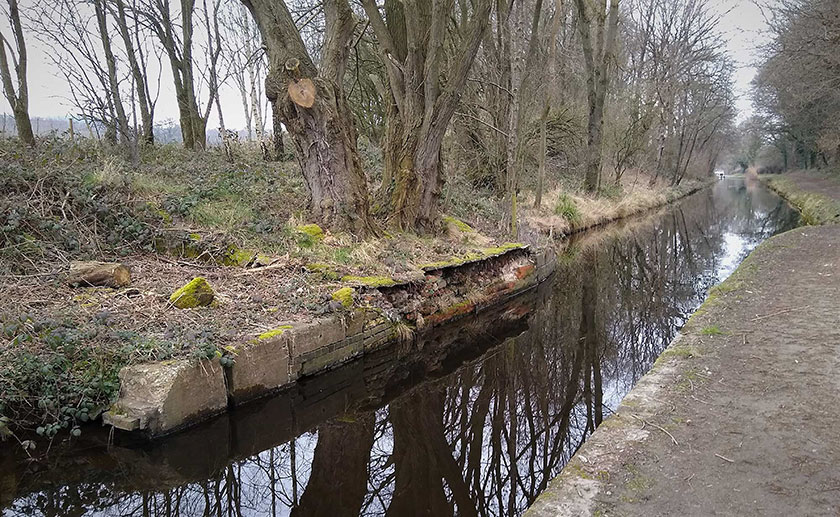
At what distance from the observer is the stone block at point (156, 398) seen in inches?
152

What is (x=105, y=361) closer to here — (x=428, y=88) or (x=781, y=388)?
(x=781, y=388)

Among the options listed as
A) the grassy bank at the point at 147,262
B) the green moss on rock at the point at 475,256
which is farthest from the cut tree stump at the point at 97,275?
the green moss on rock at the point at 475,256

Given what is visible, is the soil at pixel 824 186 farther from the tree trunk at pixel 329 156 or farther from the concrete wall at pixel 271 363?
the tree trunk at pixel 329 156

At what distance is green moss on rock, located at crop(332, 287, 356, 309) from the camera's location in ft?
18.4

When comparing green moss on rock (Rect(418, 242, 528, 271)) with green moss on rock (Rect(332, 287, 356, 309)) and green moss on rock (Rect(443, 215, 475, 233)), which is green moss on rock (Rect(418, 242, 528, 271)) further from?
green moss on rock (Rect(332, 287, 356, 309))

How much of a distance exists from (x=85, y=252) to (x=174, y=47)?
9188 mm

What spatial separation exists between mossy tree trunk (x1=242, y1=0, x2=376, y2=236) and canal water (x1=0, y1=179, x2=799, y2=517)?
87.0 inches

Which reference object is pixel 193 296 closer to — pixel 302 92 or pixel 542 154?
pixel 302 92

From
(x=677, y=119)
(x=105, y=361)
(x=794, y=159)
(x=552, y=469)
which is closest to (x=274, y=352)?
(x=105, y=361)

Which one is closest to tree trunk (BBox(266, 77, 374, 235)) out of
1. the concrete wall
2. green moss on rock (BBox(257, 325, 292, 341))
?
the concrete wall

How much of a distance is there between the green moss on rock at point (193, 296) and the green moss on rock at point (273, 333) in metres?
0.83

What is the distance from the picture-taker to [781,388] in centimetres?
362

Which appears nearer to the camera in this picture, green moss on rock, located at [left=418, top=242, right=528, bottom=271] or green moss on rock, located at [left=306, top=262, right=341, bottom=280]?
green moss on rock, located at [left=306, top=262, right=341, bottom=280]

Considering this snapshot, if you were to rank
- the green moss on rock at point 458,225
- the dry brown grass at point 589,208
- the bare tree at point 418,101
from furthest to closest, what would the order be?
1. the dry brown grass at point 589,208
2. the green moss on rock at point 458,225
3. the bare tree at point 418,101
